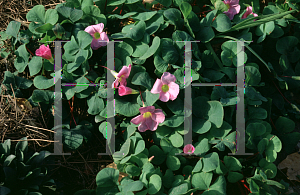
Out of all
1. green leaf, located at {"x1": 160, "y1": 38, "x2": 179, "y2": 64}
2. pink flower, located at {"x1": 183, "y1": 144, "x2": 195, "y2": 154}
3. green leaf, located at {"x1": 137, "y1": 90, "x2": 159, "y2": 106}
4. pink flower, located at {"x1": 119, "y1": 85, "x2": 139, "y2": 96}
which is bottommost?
pink flower, located at {"x1": 183, "y1": 144, "x2": 195, "y2": 154}

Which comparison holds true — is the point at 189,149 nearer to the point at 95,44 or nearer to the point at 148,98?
the point at 148,98

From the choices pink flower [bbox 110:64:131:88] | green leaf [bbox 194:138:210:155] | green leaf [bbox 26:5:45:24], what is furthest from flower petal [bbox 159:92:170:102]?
green leaf [bbox 26:5:45:24]

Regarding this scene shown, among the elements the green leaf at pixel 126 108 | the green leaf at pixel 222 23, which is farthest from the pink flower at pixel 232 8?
the green leaf at pixel 126 108

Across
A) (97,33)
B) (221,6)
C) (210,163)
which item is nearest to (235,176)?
(210,163)

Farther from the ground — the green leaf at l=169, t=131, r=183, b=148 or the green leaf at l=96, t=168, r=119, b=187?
the green leaf at l=169, t=131, r=183, b=148

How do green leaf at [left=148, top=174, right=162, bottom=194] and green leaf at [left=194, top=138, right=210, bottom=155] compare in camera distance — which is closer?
green leaf at [left=148, top=174, right=162, bottom=194]

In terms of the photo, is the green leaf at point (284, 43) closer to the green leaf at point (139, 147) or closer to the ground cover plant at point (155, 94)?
the ground cover plant at point (155, 94)

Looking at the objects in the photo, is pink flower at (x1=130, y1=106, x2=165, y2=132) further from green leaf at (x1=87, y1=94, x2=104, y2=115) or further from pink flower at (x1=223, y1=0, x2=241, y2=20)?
pink flower at (x1=223, y1=0, x2=241, y2=20)

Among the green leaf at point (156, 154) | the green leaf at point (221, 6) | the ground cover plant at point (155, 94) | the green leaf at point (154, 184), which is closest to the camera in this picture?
the green leaf at point (154, 184)

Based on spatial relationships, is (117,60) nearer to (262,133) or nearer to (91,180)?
(91,180)

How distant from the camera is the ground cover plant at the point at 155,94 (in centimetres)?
149

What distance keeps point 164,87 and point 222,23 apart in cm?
63

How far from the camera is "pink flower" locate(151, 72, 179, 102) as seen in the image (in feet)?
4.88

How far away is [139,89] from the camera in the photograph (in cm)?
161
